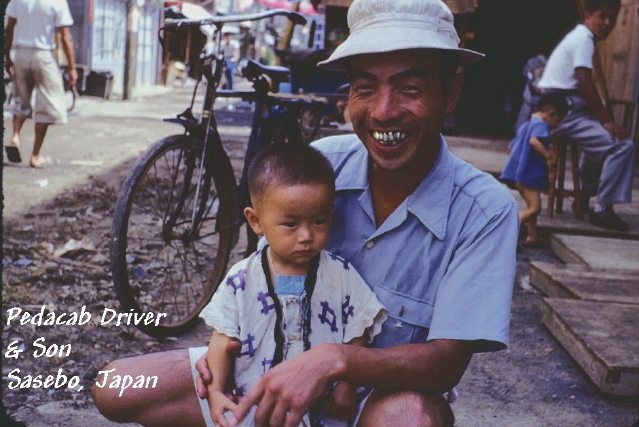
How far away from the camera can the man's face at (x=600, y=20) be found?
22.5 feet

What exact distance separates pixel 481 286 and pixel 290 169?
2.07 feet

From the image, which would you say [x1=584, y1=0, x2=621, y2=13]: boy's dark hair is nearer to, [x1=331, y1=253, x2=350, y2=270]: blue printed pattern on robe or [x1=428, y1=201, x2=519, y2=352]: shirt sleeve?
[x1=428, y1=201, x2=519, y2=352]: shirt sleeve

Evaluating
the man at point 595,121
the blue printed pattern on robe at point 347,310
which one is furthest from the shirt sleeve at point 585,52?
the blue printed pattern on robe at point 347,310

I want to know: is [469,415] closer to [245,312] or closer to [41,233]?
[245,312]

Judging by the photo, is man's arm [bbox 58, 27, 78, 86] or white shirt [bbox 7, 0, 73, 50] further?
man's arm [bbox 58, 27, 78, 86]

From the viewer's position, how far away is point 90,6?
64.3ft

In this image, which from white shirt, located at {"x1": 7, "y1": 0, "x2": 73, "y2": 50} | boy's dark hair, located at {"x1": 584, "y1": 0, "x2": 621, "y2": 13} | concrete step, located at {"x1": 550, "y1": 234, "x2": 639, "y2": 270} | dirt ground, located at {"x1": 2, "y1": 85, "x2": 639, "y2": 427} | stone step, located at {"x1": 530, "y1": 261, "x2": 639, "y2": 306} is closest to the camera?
dirt ground, located at {"x1": 2, "y1": 85, "x2": 639, "y2": 427}

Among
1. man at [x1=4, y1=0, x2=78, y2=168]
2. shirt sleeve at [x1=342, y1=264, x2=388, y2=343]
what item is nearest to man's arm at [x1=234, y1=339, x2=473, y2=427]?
shirt sleeve at [x1=342, y1=264, x2=388, y2=343]

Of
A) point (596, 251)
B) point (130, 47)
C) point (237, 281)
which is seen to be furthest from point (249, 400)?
point (130, 47)

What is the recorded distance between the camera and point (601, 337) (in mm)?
3928

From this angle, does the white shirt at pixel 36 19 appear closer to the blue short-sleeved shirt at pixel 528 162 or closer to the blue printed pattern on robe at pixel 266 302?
the blue short-sleeved shirt at pixel 528 162

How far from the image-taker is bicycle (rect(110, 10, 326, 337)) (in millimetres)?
3916

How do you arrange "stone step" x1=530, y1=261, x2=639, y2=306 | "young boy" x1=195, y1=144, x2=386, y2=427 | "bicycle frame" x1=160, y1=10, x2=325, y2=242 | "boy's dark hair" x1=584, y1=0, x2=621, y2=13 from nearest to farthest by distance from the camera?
"young boy" x1=195, y1=144, x2=386, y2=427, "bicycle frame" x1=160, y1=10, x2=325, y2=242, "stone step" x1=530, y1=261, x2=639, y2=306, "boy's dark hair" x1=584, y1=0, x2=621, y2=13

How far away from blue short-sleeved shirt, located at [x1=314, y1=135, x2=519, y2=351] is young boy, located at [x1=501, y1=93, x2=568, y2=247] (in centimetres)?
442
